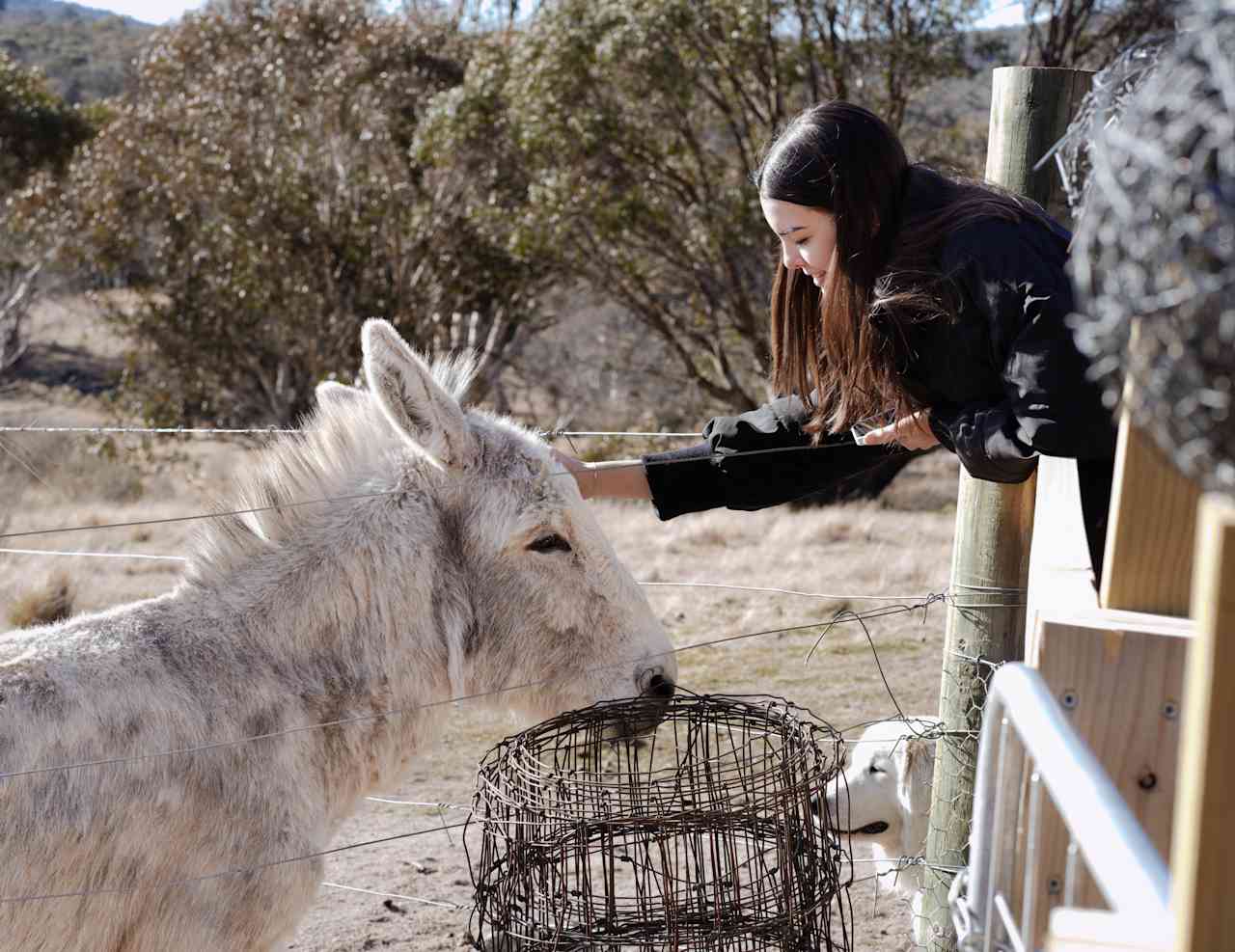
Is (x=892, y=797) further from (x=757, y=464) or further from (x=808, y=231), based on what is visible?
(x=808, y=231)

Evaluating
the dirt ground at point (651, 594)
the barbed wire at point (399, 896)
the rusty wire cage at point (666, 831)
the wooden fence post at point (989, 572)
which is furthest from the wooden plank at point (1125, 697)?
the barbed wire at point (399, 896)

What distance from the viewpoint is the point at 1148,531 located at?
173 cm

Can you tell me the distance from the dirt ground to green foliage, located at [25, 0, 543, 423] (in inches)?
62.2

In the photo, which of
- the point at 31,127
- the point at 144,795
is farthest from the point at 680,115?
the point at 31,127

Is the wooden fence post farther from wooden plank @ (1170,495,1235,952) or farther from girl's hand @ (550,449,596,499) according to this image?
wooden plank @ (1170,495,1235,952)

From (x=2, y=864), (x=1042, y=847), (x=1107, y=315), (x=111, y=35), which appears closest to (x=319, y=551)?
(x=2, y=864)

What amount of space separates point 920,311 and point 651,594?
6.85m

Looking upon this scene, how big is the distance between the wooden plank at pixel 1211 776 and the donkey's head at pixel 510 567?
6.16 ft

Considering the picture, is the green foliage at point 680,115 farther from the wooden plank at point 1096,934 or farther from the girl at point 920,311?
the wooden plank at point 1096,934

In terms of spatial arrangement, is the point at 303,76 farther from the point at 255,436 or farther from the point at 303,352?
the point at 255,436

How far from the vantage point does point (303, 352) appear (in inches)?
681

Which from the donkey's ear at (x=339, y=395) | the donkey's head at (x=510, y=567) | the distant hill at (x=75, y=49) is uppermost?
the distant hill at (x=75, y=49)

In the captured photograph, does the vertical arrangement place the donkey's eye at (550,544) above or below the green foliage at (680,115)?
below

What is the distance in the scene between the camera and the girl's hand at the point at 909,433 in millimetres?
2900
